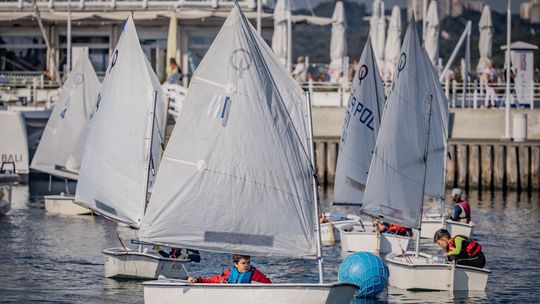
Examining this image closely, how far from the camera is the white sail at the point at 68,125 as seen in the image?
43.0m

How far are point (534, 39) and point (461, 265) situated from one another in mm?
131436

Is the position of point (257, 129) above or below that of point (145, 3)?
below

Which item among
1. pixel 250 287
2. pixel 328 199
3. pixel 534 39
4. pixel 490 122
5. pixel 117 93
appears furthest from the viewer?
pixel 534 39

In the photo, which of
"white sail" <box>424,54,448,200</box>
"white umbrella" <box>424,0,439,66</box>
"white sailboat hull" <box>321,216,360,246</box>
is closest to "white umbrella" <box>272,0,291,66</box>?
"white umbrella" <box>424,0,439,66</box>

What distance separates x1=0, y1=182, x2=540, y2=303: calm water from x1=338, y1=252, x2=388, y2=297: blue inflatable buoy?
27 centimetres

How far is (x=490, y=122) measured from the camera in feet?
170

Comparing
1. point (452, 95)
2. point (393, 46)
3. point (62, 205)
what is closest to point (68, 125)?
point (62, 205)

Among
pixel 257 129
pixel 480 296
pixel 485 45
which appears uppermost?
pixel 485 45

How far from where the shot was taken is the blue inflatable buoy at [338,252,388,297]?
1000 inches

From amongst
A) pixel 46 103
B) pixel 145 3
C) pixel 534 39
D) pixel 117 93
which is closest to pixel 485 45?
pixel 145 3

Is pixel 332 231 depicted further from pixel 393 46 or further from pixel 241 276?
pixel 393 46

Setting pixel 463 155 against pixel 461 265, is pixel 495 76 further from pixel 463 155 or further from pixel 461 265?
pixel 461 265

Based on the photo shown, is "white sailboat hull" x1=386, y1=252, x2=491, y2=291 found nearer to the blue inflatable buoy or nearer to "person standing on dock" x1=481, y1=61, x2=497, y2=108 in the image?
the blue inflatable buoy

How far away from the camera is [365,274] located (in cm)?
2539
